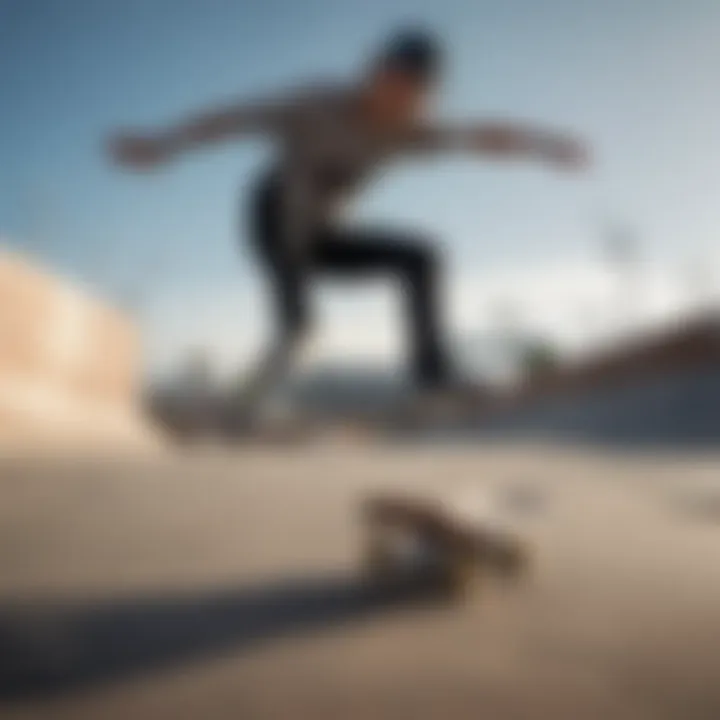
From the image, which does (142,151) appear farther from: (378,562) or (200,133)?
(378,562)

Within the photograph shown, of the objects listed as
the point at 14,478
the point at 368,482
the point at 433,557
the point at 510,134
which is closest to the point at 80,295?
the point at 14,478

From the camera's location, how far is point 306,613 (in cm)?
159

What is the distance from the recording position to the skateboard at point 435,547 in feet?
5.22

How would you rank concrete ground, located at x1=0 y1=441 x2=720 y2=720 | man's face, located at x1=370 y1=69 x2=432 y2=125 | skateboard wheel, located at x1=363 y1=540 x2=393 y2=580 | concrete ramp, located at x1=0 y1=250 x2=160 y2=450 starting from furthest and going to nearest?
concrete ramp, located at x1=0 y1=250 x2=160 y2=450 < man's face, located at x1=370 y1=69 x2=432 y2=125 < skateboard wheel, located at x1=363 y1=540 x2=393 y2=580 < concrete ground, located at x1=0 y1=441 x2=720 y2=720

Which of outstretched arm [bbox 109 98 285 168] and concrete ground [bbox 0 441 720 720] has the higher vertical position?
outstretched arm [bbox 109 98 285 168]

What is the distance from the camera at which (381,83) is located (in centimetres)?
234

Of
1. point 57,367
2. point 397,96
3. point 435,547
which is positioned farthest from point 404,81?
point 57,367

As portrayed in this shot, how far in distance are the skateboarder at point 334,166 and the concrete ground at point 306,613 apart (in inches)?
21.7

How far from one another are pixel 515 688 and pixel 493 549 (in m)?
0.36

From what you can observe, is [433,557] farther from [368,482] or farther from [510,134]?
[510,134]

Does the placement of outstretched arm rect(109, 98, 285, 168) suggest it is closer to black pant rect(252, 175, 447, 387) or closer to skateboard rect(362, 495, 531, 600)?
black pant rect(252, 175, 447, 387)

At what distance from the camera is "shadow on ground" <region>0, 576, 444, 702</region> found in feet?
4.38

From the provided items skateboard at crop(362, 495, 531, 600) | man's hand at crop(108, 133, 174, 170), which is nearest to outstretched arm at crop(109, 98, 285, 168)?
man's hand at crop(108, 133, 174, 170)

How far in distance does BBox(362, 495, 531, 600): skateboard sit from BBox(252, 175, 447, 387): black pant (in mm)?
785
